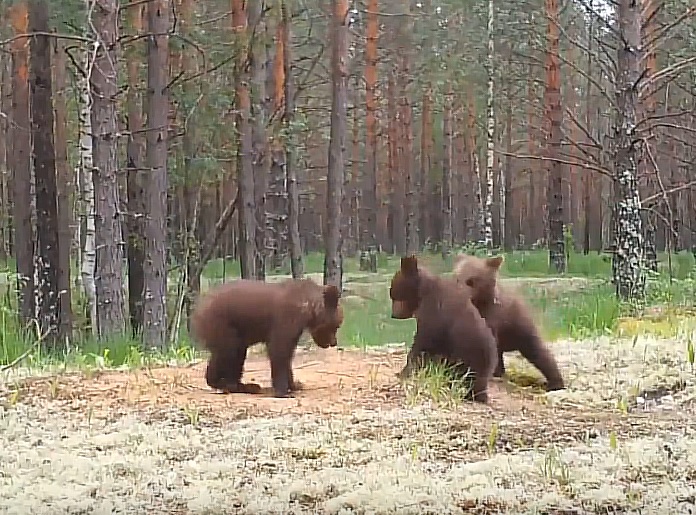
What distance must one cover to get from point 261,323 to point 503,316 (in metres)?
1.04

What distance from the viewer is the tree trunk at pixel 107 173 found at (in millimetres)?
6547

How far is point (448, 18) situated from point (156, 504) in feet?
69.4

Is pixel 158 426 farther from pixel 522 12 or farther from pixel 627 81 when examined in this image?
pixel 522 12

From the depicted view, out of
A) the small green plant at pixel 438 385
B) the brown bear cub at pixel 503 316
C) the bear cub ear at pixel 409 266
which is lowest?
the small green plant at pixel 438 385

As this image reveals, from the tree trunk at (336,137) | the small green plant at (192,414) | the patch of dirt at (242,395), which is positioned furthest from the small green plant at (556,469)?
the tree trunk at (336,137)

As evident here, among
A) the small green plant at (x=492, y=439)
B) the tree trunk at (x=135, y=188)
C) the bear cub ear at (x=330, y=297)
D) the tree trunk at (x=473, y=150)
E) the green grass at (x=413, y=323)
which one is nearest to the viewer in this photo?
the small green plant at (x=492, y=439)

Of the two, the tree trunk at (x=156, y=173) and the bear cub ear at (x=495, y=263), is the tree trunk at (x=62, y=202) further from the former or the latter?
the bear cub ear at (x=495, y=263)

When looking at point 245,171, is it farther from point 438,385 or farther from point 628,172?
point 438,385

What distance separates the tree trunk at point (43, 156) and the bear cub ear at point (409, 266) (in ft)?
17.1

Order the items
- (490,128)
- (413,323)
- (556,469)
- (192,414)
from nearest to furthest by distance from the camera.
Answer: (556,469) → (192,414) → (413,323) → (490,128)

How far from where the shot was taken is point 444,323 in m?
3.84

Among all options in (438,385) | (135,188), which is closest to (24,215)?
(135,188)

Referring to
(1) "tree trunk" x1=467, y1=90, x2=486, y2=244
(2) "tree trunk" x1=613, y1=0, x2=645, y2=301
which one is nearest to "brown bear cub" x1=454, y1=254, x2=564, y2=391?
(2) "tree trunk" x1=613, y1=0, x2=645, y2=301

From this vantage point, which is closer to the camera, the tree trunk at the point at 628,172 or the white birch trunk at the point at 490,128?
the tree trunk at the point at 628,172
